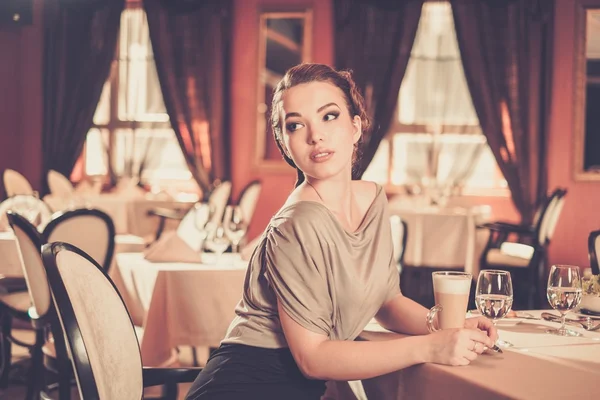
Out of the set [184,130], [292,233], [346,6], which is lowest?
[292,233]

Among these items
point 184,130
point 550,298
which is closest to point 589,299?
point 550,298

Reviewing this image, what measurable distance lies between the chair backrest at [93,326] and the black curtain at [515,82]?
6598 millimetres

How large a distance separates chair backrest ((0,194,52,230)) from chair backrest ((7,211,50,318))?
1.13 meters

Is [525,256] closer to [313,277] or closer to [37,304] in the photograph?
[37,304]

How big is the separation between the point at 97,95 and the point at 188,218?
495 cm

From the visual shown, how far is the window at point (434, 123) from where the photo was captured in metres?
7.84

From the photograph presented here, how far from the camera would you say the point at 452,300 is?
4.78ft

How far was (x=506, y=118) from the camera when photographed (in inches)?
304

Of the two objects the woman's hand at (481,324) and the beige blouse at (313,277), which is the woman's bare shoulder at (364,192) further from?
the woman's hand at (481,324)

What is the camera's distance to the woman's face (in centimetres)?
150

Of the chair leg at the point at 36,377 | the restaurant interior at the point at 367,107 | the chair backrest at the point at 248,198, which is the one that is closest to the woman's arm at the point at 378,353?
the chair leg at the point at 36,377

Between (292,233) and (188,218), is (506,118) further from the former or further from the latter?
(292,233)

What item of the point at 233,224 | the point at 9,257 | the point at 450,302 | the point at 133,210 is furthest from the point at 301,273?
the point at 133,210

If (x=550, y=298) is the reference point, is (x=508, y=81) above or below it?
above
